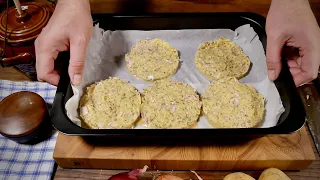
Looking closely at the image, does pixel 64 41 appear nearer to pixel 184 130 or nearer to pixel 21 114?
pixel 21 114

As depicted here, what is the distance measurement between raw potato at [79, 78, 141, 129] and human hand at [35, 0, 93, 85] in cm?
16

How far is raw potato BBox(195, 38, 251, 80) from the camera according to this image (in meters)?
1.61

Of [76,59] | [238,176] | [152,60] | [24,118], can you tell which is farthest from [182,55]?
[24,118]

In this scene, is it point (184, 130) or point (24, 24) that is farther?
point (24, 24)

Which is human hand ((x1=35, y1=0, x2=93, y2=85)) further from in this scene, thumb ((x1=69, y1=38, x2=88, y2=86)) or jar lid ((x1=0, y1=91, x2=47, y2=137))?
jar lid ((x1=0, y1=91, x2=47, y2=137))

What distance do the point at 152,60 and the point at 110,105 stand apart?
374mm

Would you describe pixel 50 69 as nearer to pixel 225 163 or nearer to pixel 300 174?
pixel 225 163

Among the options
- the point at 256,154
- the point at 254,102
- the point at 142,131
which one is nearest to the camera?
the point at 142,131

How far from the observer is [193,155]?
4.17 feet

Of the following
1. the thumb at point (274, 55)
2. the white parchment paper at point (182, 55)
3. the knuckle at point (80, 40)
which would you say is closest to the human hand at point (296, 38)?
the thumb at point (274, 55)

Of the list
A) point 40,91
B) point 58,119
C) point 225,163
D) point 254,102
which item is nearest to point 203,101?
point 254,102

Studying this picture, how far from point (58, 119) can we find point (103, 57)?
538 millimetres

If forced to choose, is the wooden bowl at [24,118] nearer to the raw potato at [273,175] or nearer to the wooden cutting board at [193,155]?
the wooden cutting board at [193,155]

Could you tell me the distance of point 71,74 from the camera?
1289 mm
